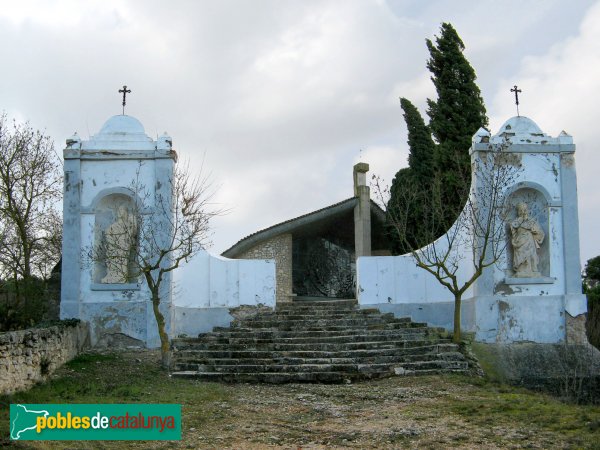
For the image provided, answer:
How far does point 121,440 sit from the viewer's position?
8.27 metres

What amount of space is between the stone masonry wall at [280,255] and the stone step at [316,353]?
383 inches

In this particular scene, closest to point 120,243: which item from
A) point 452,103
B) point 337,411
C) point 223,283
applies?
point 223,283

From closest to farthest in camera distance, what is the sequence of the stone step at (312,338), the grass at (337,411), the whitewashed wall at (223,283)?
1. the grass at (337,411)
2. the stone step at (312,338)
3. the whitewashed wall at (223,283)

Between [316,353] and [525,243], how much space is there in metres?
5.26

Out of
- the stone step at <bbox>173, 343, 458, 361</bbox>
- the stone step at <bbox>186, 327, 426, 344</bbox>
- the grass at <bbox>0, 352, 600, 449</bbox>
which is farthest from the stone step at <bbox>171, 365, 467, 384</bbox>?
the stone step at <bbox>186, 327, 426, 344</bbox>

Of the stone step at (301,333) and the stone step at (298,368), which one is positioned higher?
the stone step at (301,333)

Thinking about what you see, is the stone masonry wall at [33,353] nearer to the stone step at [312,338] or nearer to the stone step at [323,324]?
the stone step at [312,338]

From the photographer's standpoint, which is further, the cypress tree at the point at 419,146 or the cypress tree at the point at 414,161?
the cypress tree at the point at 419,146

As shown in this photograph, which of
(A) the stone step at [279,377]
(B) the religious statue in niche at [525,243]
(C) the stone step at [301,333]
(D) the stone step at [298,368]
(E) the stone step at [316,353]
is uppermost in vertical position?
(B) the religious statue in niche at [525,243]

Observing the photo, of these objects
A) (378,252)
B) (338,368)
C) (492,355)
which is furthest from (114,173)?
(378,252)

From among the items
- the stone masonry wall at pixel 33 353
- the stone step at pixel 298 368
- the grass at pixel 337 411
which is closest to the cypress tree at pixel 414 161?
the stone step at pixel 298 368

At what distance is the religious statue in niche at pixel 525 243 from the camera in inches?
612

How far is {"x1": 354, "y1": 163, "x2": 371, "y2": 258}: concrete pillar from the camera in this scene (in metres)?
24.1

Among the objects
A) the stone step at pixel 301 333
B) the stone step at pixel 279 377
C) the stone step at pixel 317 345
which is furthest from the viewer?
the stone step at pixel 301 333
